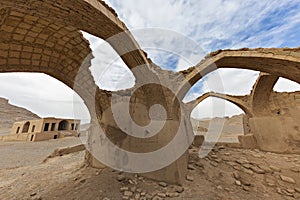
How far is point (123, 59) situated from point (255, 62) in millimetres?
3456

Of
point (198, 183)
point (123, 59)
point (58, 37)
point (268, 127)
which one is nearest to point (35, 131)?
point (58, 37)

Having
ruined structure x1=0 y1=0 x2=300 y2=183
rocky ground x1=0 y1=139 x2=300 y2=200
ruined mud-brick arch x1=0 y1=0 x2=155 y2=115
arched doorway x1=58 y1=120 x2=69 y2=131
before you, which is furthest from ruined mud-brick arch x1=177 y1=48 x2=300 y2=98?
arched doorway x1=58 y1=120 x2=69 y2=131

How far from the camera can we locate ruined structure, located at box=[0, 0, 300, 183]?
2.43 m

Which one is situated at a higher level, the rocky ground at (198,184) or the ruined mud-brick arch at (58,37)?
the ruined mud-brick arch at (58,37)

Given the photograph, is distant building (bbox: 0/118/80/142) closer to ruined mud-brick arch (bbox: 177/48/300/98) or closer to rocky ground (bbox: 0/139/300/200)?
rocky ground (bbox: 0/139/300/200)

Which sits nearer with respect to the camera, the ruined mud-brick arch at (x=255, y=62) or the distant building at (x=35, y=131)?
the ruined mud-brick arch at (x=255, y=62)

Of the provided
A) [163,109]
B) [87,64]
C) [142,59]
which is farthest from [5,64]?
[163,109]

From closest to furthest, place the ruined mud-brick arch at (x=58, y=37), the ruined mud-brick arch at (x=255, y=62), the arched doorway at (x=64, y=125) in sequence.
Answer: the ruined mud-brick arch at (x=58, y=37), the ruined mud-brick arch at (x=255, y=62), the arched doorway at (x=64, y=125)

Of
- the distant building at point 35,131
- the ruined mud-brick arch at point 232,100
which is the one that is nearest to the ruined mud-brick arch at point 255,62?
the ruined mud-brick arch at point 232,100

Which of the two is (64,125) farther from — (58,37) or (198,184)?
(198,184)

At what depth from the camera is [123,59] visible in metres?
3.55

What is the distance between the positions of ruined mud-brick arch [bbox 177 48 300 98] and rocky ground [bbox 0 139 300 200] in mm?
2455

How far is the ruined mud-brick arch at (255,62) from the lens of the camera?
9.77 ft

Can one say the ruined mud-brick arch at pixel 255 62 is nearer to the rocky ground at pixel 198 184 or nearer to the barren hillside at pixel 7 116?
the rocky ground at pixel 198 184
